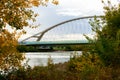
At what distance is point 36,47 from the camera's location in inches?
4631

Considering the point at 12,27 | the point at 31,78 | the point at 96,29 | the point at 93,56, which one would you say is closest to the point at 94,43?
the point at 93,56

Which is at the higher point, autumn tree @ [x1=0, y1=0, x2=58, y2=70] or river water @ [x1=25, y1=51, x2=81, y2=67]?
autumn tree @ [x1=0, y1=0, x2=58, y2=70]

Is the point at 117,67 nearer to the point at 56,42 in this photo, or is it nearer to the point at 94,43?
the point at 94,43

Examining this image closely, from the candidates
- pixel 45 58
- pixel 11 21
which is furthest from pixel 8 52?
pixel 45 58

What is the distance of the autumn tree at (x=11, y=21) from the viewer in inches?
564

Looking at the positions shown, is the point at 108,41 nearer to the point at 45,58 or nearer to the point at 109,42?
the point at 109,42

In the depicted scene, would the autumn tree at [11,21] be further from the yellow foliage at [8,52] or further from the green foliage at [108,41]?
the green foliage at [108,41]

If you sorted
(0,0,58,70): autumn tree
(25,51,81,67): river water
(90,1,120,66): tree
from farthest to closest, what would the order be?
(25,51,81,67): river water → (90,1,120,66): tree → (0,0,58,70): autumn tree

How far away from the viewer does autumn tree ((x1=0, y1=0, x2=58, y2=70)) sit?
14.3 meters

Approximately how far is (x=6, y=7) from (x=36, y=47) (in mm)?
103391

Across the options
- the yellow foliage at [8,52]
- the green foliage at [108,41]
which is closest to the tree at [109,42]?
the green foliage at [108,41]

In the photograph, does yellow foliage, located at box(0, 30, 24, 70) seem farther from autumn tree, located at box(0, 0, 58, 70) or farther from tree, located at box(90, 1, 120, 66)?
tree, located at box(90, 1, 120, 66)

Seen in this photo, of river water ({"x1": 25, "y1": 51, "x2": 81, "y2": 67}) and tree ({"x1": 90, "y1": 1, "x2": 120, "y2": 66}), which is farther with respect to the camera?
river water ({"x1": 25, "y1": 51, "x2": 81, "y2": 67})

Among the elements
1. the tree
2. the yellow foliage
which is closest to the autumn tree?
the yellow foliage
